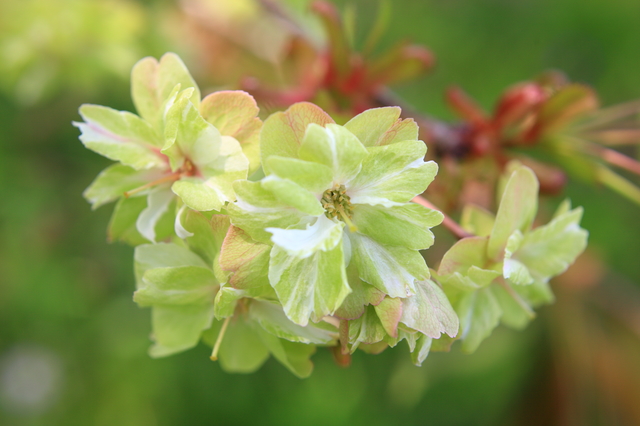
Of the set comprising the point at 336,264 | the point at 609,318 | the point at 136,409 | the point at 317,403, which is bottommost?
the point at 136,409

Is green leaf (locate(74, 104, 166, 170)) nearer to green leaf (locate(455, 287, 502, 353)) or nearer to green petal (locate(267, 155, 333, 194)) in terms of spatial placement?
green petal (locate(267, 155, 333, 194))

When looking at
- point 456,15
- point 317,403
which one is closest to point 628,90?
point 456,15

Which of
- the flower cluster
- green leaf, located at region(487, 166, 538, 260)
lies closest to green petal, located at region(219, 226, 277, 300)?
the flower cluster

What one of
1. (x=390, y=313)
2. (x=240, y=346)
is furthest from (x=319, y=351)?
(x=390, y=313)

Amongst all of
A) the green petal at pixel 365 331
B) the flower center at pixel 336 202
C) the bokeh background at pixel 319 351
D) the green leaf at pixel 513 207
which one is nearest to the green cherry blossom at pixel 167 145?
the flower center at pixel 336 202

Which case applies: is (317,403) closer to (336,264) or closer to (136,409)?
(136,409)
